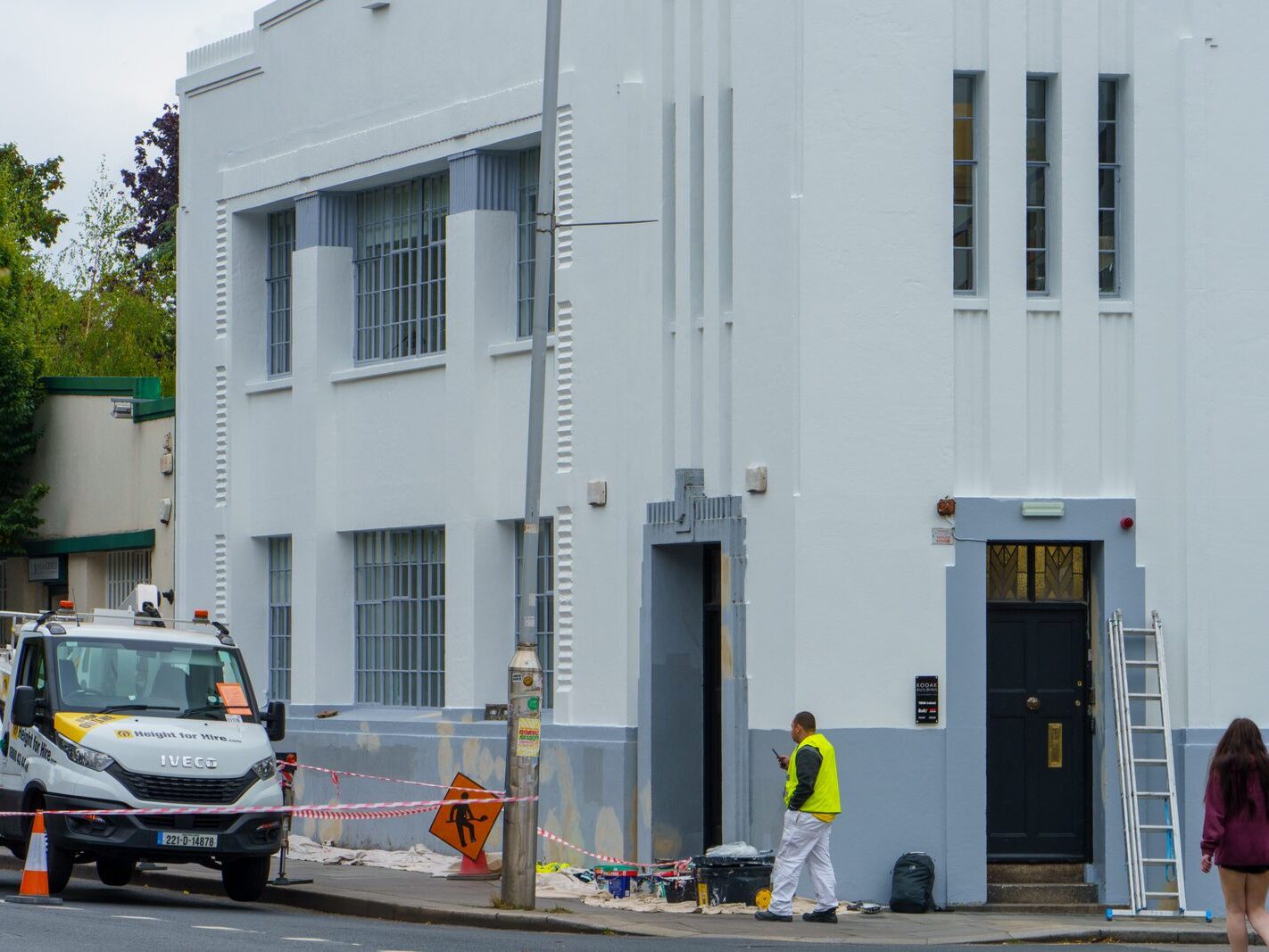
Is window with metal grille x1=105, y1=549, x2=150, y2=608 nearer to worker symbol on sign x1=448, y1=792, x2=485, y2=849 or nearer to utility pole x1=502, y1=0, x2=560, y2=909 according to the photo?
worker symbol on sign x1=448, y1=792, x2=485, y2=849

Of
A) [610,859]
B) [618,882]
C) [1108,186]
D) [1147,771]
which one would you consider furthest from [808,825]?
[1108,186]

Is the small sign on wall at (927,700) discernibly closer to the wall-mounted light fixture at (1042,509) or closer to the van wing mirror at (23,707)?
the wall-mounted light fixture at (1042,509)

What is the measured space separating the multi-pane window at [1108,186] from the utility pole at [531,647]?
4830mm

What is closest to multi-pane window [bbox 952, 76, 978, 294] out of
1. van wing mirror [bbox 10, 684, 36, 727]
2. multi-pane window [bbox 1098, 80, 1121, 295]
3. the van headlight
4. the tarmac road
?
multi-pane window [bbox 1098, 80, 1121, 295]

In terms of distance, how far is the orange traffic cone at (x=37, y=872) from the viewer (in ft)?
56.2

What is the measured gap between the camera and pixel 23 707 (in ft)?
58.2

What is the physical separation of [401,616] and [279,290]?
14.9ft

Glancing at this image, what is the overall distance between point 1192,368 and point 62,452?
673 inches

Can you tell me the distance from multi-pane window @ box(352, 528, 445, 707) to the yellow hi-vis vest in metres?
6.98

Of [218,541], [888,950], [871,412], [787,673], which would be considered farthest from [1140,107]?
[218,541]

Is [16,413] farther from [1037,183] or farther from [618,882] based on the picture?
[1037,183]

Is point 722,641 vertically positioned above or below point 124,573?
below

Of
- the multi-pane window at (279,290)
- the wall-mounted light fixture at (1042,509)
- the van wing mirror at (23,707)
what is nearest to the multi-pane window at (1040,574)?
the wall-mounted light fixture at (1042,509)

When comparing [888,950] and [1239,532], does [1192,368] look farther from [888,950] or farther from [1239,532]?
[888,950]
